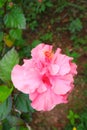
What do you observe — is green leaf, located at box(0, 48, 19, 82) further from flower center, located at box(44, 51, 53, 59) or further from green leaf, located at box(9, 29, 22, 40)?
green leaf, located at box(9, 29, 22, 40)

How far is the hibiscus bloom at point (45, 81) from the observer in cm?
96

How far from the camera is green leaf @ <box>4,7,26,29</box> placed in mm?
1962

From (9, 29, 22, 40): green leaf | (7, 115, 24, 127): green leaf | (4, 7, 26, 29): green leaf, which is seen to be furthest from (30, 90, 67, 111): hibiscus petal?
(9, 29, 22, 40): green leaf

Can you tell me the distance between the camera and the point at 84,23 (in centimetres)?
303

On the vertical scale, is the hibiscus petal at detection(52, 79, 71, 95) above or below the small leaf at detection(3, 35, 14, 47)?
above

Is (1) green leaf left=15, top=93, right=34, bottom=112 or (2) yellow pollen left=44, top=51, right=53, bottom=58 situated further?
(1) green leaf left=15, top=93, right=34, bottom=112

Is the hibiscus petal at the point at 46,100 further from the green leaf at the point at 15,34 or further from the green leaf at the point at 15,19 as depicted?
the green leaf at the point at 15,34

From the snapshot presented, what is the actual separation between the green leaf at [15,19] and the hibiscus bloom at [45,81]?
100cm

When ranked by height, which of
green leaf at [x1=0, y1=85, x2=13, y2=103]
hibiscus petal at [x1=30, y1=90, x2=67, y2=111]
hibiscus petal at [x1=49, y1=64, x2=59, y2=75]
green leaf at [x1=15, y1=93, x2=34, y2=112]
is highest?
hibiscus petal at [x1=49, y1=64, x2=59, y2=75]

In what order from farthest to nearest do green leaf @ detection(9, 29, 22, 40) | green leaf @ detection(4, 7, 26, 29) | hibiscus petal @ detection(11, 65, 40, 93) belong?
green leaf @ detection(9, 29, 22, 40) < green leaf @ detection(4, 7, 26, 29) < hibiscus petal @ detection(11, 65, 40, 93)

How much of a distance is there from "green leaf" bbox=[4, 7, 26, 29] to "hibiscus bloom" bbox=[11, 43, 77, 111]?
997 mm

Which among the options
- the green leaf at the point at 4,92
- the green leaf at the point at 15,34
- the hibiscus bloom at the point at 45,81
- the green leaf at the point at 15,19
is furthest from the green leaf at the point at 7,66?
the green leaf at the point at 15,34

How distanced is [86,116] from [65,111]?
0.22 m

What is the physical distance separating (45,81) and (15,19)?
1.04 metres
